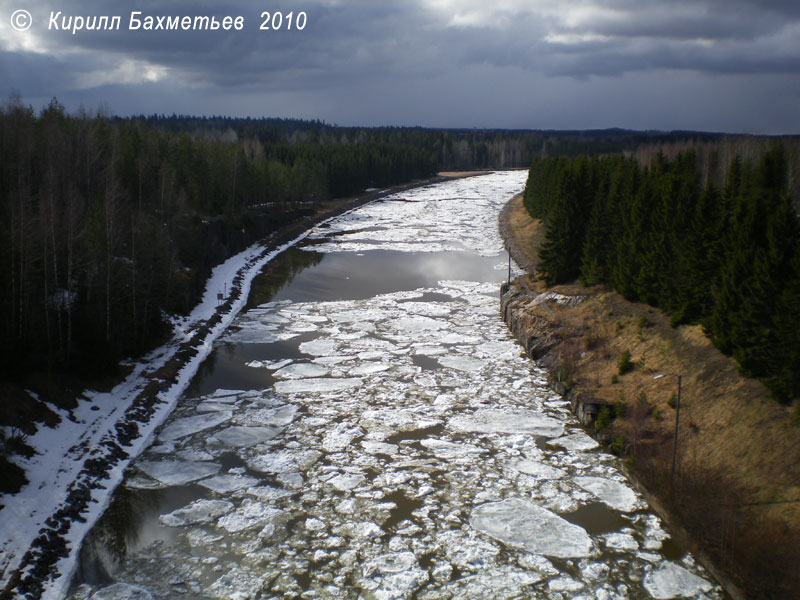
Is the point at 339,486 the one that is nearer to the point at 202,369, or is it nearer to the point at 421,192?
the point at 202,369

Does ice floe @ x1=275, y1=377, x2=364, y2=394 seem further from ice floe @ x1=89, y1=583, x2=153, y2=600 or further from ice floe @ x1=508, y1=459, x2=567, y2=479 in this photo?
ice floe @ x1=89, y1=583, x2=153, y2=600

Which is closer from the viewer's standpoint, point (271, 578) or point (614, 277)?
point (271, 578)

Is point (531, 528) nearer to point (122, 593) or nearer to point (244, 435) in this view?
point (122, 593)

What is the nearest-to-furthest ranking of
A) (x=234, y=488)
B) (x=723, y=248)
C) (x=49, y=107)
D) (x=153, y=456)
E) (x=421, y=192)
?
(x=234, y=488)
(x=153, y=456)
(x=723, y=248)
(x=49, y=107)
(x=421, y=192)

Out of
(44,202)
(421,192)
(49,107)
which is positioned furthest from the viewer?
(421,192)

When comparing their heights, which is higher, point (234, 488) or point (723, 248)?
point (723, 248)

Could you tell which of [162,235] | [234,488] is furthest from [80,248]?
[234,488]
